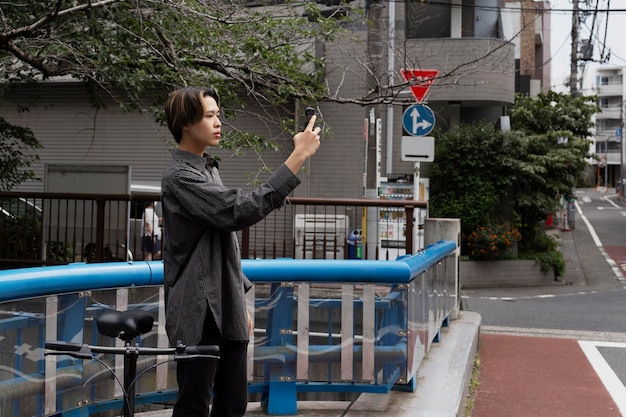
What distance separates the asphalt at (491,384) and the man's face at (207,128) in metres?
2.56

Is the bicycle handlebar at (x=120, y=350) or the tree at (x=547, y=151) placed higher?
the tree at (x=547, y=151)

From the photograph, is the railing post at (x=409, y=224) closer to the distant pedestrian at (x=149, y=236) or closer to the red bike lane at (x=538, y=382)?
the red bike lane at (x=538, y=382)

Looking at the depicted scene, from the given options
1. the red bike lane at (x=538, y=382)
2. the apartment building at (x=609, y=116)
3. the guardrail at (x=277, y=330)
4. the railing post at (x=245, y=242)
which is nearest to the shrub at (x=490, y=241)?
the red bike lane at (x=538, y=382)

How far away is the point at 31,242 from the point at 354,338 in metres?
6.67

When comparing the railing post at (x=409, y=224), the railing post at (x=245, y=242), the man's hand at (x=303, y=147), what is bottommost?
the railing post at (x=245, y=242)

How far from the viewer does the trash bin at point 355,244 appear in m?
9.47

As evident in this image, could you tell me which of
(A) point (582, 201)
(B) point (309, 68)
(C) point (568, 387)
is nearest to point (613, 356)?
(C) point (568, 387)

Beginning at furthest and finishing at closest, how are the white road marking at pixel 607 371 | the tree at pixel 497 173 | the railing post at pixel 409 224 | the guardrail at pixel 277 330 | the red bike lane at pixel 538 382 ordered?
the tree at pixel 497 173 < the railing post at pixel 409 224 < the white road marking at pixel 607 371 < the red bike lane at pixel 538 382 < the guardrail at pixel 277 330

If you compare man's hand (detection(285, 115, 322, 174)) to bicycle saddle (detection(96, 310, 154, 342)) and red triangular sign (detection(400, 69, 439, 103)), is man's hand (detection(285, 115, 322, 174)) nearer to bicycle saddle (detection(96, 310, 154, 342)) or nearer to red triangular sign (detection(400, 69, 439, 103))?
bicycle saddle (detection(96, 310, 154, 342))

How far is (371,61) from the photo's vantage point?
10648 mm

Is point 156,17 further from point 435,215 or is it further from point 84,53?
point 435,215

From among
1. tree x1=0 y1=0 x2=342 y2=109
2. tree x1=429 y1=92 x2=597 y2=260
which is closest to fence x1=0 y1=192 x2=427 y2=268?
tree x1=0 y1=0 x2=342 y2=109

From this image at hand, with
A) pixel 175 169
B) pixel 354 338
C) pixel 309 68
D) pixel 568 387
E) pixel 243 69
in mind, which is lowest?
pixel 568 387

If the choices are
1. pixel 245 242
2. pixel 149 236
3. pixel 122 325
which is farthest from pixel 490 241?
pixel 122 325
